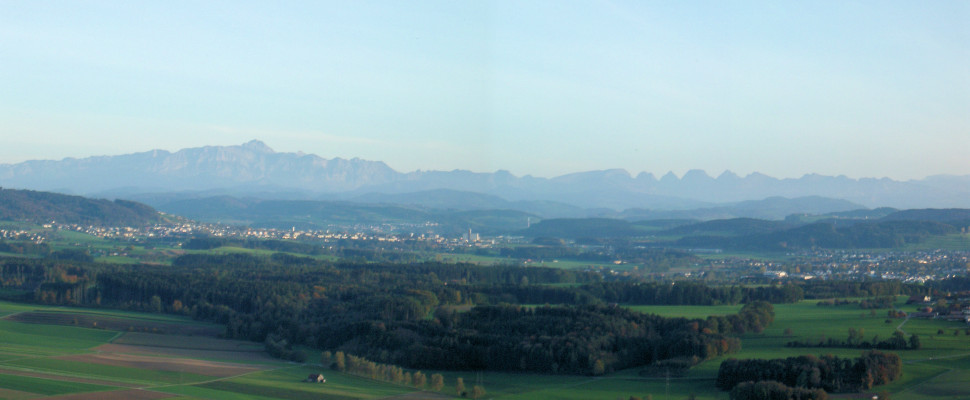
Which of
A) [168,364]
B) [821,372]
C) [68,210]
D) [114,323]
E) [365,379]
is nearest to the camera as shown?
[821,372]

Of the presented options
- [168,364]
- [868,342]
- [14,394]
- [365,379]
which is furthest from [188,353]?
[868,342]

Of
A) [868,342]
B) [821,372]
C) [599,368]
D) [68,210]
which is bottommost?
[599,368]

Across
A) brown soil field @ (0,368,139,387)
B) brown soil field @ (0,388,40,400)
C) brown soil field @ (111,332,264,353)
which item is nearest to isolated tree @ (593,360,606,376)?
brown soil field @ (111,332,264,353)

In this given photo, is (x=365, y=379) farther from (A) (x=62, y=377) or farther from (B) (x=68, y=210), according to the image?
(B) (x=68, y=210)

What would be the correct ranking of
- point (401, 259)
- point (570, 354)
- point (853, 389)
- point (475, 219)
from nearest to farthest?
point (853, 389) → point (570, 354) → point (401, 259) → point (475, 219)

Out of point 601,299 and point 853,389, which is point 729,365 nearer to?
point 853,389

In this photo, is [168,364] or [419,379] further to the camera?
[168,364]

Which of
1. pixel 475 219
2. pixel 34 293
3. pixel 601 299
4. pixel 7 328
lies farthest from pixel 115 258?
pixel 475 219
